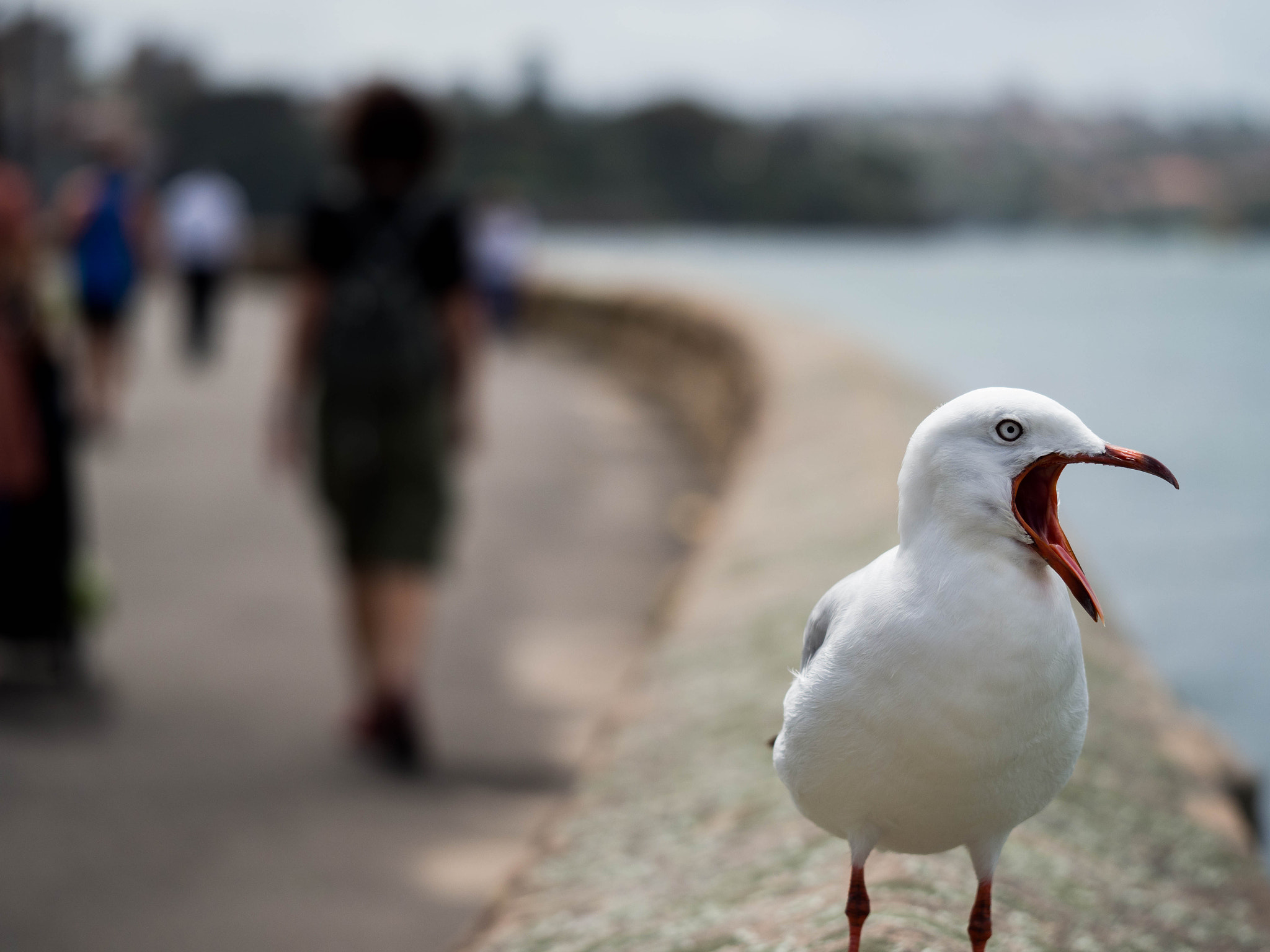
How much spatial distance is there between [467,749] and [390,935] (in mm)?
1450

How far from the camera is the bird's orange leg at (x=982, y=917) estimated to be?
5.16 ft

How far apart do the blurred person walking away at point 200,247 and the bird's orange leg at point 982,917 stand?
47.5 feet

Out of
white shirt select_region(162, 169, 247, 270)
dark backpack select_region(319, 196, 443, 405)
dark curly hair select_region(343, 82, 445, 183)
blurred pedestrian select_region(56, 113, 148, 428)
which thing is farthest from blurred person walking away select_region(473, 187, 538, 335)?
dark backpack select_region(319, 196, 443, 405)

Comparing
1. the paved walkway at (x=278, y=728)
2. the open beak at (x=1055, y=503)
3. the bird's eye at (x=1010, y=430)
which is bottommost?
the paved walkway at (x=278, y=728)

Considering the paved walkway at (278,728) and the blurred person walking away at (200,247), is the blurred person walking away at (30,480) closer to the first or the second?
the paved walkway at (278,728)

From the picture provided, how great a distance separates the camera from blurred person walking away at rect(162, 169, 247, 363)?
1498 cm

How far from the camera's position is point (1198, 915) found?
231 cm

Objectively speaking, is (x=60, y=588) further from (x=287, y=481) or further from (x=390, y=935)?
(x=287, y=481)

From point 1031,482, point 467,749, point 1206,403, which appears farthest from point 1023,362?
point 1031,482

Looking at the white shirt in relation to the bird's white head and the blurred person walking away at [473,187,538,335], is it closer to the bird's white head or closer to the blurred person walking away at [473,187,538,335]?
the blurred person walking away at [473,187,538,335]

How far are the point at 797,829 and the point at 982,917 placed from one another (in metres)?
1.03

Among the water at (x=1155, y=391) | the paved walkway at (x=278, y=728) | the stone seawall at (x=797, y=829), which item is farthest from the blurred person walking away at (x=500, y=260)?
the stone seawall at (x=797, y=829)

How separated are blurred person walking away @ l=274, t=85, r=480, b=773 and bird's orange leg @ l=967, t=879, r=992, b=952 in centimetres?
340

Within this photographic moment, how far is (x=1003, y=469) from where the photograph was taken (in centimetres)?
144
